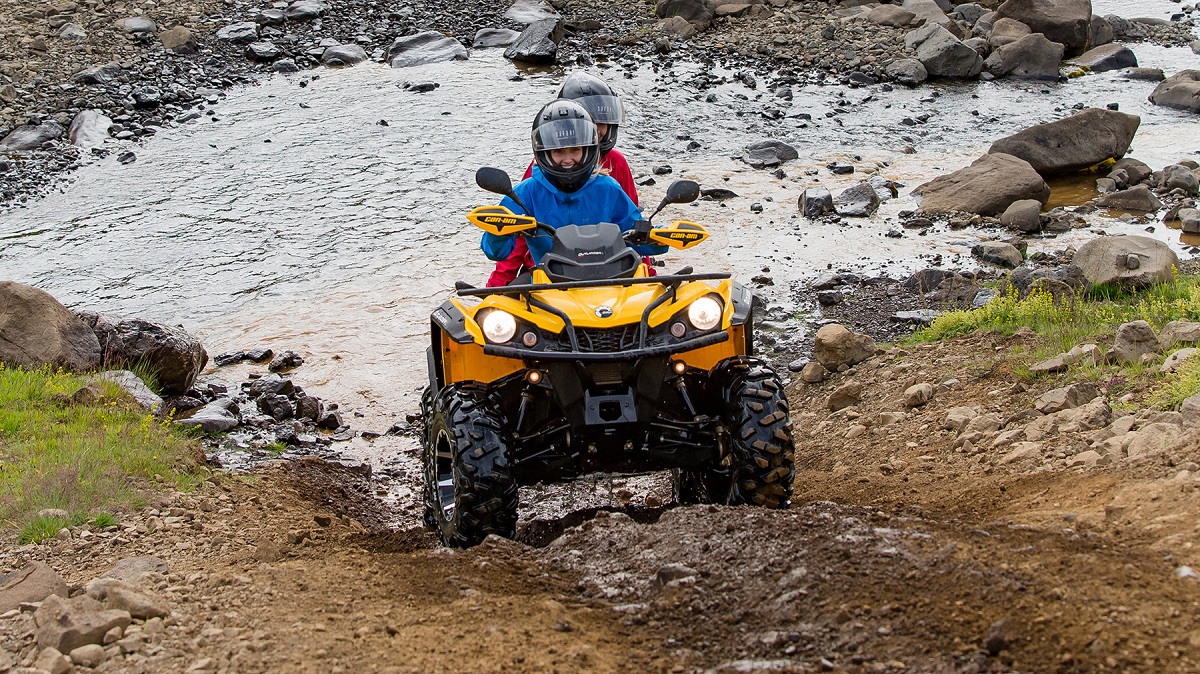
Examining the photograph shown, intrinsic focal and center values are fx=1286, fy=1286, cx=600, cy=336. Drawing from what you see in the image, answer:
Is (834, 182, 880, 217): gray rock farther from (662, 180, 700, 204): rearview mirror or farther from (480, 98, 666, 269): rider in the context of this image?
(662, 180, 700, 204): rearview mirror

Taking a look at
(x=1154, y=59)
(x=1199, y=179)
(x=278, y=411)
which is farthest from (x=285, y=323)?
(x=1154, y=59)

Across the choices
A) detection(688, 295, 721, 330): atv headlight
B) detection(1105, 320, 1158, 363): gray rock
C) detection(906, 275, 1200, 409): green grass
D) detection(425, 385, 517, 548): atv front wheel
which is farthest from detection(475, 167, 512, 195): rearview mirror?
detection(1105, 320, 1158, 363): gray rock

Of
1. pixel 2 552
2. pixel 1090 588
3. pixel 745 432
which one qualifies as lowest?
pixel 2 552

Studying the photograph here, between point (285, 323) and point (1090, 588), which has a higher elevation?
point (1090, 588)

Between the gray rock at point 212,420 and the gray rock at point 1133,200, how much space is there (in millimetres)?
10585

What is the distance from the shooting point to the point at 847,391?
928 cm

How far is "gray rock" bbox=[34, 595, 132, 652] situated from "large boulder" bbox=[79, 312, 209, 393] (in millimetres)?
5845

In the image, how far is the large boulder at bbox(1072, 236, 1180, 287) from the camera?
1020 cm

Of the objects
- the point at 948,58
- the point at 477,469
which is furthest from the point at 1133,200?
the point at 477,469

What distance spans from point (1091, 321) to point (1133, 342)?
1.35 meters

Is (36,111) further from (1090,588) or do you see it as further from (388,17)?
(1090,588)

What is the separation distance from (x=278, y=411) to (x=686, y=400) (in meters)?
5.08

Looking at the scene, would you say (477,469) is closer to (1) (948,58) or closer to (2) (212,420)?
(2) (212,420)

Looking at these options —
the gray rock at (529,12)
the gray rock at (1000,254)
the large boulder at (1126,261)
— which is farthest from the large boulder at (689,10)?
the large boulder at (1126,261)
